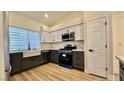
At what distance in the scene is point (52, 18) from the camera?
551 centimetres

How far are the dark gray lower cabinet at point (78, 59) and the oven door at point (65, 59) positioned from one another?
10.7 inches

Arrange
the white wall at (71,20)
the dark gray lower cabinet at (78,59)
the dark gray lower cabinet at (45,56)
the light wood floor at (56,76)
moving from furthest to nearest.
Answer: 1. the dark gray lower cabinet at (45,56)
2. the white wall at (71,20)
3. the dark gray lower cabinet at (78,59)
4. the light wood floor at (56,76)

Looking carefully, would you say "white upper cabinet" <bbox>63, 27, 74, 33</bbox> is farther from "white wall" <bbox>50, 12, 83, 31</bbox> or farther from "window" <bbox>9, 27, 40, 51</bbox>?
"window" <bbox>9, 27, 40, 51</bbox>

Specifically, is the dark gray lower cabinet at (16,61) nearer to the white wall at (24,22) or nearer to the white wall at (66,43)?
the white wall at (24,22)

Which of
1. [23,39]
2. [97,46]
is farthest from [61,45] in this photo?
[97,46]

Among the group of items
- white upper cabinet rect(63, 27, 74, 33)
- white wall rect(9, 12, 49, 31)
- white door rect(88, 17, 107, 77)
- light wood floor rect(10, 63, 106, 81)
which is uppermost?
white wall rect(9, 12, 49, 31)

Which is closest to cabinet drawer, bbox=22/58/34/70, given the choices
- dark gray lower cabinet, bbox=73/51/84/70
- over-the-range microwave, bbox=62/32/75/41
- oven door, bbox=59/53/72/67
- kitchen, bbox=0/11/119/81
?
kitchen, bbox=0/11/119/81

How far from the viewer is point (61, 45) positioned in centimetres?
572

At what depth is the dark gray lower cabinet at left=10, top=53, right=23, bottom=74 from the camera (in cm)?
324

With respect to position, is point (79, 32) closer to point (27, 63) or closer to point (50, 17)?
point (50, 17)

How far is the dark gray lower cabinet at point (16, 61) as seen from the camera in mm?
3244

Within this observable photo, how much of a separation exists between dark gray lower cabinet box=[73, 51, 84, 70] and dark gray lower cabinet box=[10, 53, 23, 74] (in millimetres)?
1789

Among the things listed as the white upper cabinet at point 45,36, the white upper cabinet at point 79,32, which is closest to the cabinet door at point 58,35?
the white upper cabinet at point 45,36
